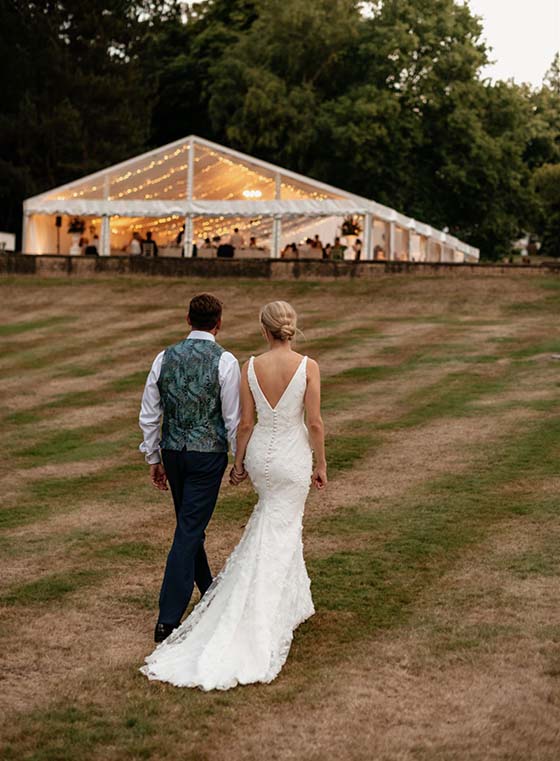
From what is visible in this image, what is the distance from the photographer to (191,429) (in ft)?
23.5

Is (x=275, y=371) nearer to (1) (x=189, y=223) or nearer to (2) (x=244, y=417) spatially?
(2) (x=244, y=417)

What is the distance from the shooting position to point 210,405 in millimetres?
7188

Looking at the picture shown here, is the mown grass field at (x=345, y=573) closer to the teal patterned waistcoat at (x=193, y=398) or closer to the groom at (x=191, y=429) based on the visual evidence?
the groom at (x=191, y=429)

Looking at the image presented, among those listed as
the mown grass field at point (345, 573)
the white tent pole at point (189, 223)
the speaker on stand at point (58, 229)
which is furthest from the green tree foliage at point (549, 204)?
the mown grass field at point (345, 573)

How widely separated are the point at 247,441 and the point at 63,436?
7520 millimetres

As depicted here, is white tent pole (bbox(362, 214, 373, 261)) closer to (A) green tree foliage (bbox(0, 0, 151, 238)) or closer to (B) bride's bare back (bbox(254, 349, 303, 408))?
(A) green tree foliage (bbox(0, 0, 151, 238))

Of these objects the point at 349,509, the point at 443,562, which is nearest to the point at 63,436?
the point at 349,509

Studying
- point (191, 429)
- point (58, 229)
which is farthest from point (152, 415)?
point (58, 229)

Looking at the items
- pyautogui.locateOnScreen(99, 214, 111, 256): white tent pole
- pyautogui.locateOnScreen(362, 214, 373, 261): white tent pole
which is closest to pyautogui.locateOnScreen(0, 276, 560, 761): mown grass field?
pyautogui.locateOnScreen(362, 214, 373, 261): white tent pole

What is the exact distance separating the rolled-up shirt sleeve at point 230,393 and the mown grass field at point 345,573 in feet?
4.37

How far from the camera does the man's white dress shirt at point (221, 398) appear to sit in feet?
23.6

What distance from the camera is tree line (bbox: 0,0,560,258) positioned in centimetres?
5172

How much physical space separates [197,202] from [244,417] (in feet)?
110

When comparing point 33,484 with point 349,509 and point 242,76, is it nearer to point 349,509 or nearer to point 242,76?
point 349,509
